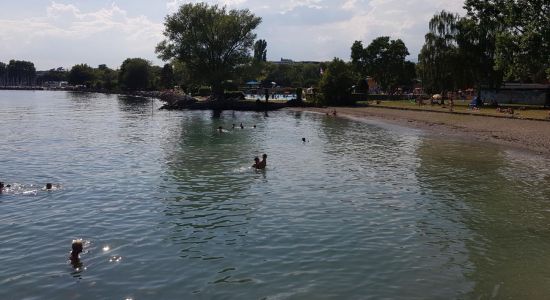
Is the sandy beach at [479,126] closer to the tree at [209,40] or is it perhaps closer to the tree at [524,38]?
the tree at [524,38]

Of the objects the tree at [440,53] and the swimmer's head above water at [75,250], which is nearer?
the swimmer's head above water at [75,250]

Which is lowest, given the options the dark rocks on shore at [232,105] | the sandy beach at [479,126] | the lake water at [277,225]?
the lake water at [277,225]

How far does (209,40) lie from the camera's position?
324 ft

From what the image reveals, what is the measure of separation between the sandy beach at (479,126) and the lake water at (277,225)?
273 inches

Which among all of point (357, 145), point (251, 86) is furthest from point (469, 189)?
point (251, 86)

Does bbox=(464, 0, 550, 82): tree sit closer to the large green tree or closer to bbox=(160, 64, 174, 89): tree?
the large green tree

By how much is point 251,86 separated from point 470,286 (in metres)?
155

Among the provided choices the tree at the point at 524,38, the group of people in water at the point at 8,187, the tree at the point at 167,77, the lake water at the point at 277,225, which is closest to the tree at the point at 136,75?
the tree at the point at 167,77

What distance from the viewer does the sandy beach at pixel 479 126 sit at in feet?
145

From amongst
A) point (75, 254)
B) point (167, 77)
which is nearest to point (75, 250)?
point (75, 254)

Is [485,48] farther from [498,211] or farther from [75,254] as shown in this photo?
[75,254]

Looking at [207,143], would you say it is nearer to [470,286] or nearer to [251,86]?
[470,286]

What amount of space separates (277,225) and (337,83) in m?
79.9

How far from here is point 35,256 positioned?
15.6 metres
